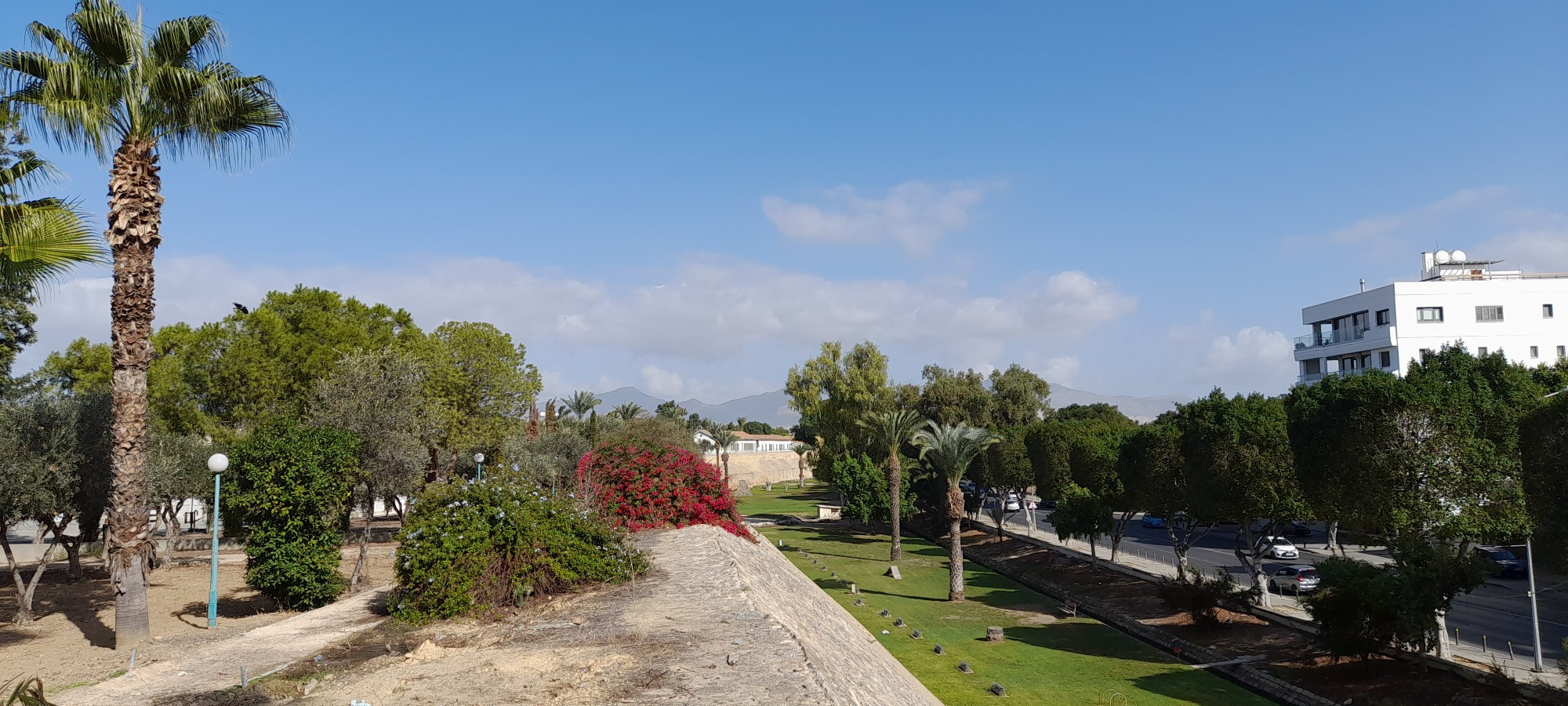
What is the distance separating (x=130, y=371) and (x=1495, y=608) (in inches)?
1638

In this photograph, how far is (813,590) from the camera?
22031 mm

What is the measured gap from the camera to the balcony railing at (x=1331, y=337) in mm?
60406

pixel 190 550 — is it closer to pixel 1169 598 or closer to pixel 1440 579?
pixel 1169 598

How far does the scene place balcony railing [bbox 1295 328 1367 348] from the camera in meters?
60.4

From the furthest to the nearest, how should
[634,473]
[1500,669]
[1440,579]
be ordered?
[634,473] < [1440,579] < [1500,669]

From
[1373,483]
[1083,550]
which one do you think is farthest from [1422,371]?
A: [1083,550]

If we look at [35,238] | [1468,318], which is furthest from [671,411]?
[35,238]

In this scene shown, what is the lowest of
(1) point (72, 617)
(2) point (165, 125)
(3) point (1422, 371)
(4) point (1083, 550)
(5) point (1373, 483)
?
(4) point (1083, 550)

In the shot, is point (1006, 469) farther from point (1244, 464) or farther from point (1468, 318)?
point (1468, 318)

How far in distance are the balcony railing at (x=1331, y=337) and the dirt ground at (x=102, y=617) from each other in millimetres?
62933

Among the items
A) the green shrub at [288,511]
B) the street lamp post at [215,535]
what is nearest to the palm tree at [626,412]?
the green shrub at [288,511]

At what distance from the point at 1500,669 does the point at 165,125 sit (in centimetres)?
3183

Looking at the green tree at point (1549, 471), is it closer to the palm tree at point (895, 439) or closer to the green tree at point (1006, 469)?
the palm tree at point (895, 439)

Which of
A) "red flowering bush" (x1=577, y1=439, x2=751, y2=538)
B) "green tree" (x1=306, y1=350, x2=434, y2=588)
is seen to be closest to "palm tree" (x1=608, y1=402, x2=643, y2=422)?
"green tree" (x1=306, y1=350, x2=434, y2=588)
